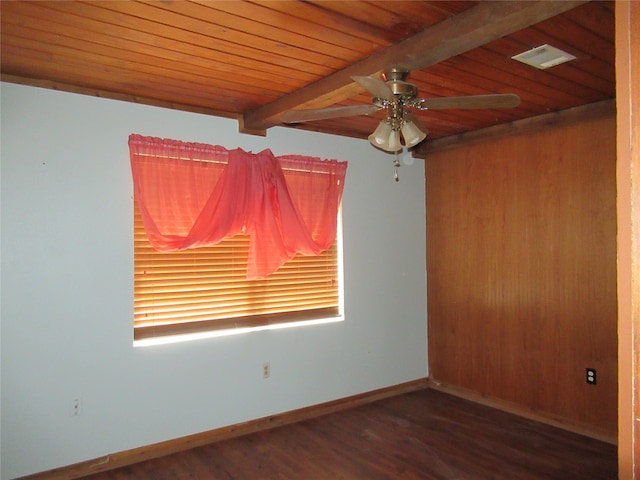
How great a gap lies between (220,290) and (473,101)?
7.48 feet

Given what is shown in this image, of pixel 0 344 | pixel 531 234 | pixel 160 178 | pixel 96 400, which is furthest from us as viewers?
pixel 531 234

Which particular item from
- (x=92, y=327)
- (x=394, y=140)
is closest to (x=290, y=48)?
(x=394, y=140)

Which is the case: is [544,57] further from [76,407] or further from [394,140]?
[76,407]

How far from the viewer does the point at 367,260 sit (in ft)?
14.2

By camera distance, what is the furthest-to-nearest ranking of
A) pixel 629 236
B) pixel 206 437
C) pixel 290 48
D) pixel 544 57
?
pixel 206 437
pixel 544 57
pixel 290 48
pixel 629 236

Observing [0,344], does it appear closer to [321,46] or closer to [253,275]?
[253,275]

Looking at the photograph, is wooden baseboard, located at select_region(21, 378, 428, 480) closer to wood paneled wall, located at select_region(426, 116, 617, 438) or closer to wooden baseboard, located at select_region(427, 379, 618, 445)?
wooden baseboard, located at select_region(427, 379, 618, 445)

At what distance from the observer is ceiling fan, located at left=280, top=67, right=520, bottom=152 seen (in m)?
2.12

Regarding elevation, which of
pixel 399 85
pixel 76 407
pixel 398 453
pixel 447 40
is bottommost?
pixel 398 453

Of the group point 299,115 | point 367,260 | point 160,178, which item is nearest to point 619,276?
point 299,115

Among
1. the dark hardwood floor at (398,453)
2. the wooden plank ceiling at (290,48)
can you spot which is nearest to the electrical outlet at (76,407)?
the dark hardwood floor at (398,453)

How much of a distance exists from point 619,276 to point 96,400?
3080 millimetres

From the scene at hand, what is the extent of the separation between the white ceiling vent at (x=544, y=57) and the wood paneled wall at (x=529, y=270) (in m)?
1.10

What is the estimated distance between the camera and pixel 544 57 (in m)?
2.53
